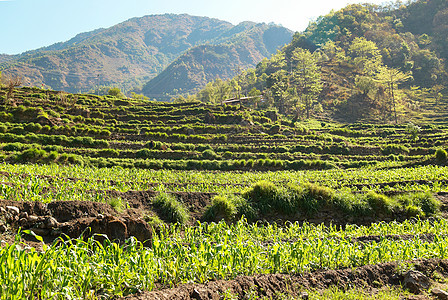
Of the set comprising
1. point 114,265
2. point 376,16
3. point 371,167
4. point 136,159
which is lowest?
point 371,167

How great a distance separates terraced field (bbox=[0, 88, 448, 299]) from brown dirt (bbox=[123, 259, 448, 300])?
2cm

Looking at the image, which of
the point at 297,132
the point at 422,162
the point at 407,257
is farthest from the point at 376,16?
the point at 407,257

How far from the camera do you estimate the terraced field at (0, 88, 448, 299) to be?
375cm

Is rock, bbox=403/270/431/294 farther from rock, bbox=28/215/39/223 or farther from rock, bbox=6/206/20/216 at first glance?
rock, bbox=6/206/20/216

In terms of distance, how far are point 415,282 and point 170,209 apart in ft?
24.0

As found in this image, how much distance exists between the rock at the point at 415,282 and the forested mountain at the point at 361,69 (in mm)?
60113

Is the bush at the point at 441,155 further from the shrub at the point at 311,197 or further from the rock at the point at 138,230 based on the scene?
the rock at the point at 138,230

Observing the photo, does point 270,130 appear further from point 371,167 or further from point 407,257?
point 407,257

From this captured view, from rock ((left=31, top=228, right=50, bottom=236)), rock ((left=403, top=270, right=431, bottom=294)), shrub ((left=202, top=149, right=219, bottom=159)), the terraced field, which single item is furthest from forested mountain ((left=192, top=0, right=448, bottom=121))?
rock ((left=31, top=228, right=50, bottom=236))

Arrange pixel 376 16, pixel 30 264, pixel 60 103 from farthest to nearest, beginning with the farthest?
pixel 376 16 < pixel 60 103 < pixel 30 264

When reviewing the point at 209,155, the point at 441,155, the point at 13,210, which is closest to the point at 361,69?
the point at 441,155

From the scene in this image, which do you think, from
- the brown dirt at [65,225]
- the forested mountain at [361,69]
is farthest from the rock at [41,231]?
the forested mountain at [361,69]

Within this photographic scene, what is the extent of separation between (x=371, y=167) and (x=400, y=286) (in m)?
25.1

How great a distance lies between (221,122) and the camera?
4541 centimetres
